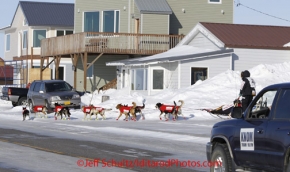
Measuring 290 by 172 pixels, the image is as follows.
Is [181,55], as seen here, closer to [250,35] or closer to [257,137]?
[250,35]

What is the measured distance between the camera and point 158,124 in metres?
25.6

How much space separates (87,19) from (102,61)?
332 cm

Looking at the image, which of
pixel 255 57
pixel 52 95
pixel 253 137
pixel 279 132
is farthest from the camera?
pixel 255 57

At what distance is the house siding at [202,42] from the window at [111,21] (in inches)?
272

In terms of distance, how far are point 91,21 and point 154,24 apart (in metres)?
5.31

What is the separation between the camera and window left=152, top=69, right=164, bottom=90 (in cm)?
4184

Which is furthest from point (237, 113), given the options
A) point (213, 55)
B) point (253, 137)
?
point (213, 55)

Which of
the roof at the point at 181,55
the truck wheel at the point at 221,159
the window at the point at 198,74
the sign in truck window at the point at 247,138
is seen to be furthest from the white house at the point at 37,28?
the sign in truck window at the point at 247,138

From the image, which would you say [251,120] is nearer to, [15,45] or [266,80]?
[266,80]

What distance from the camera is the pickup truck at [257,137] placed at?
941 centimetres

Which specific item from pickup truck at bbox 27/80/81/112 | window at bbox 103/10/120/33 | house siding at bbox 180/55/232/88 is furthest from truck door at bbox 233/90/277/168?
window at bbox 103/10/120/33

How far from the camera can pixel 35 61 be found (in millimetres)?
60781

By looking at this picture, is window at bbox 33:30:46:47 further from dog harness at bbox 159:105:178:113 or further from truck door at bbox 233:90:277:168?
truck door at bbox 233:90:277:168

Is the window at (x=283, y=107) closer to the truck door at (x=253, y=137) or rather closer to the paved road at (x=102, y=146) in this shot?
the truck door at (x=253, y=137)
